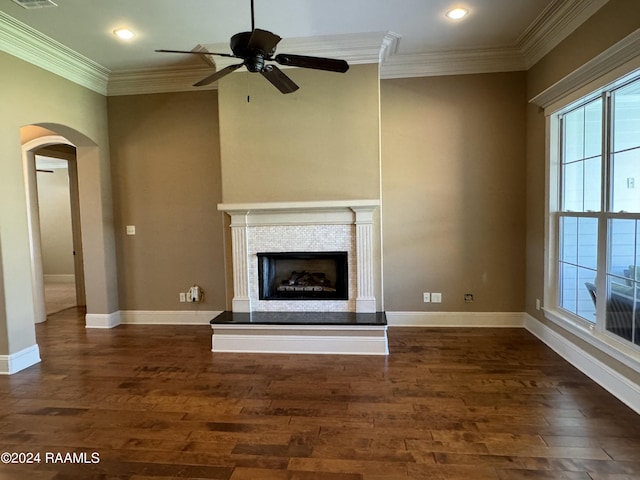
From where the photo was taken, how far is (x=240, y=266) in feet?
13.1

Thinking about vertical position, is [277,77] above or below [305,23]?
below

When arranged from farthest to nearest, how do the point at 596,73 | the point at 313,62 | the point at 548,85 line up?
the point at 548,85 < the point at 596,73 < the point at 313,62

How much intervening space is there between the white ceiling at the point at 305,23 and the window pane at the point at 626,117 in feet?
2.35

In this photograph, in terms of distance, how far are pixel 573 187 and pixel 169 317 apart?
15.4 ft

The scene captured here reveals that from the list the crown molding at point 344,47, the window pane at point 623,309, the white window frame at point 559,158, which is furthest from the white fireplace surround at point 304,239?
the window pane at point 623,309

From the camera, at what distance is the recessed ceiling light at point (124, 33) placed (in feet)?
11.3

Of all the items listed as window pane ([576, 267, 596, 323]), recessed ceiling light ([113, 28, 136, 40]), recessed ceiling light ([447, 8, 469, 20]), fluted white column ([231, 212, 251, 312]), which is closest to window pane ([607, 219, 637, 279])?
window pane ([576, 267, 596, 323])

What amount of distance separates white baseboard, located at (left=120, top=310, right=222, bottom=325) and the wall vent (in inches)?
131

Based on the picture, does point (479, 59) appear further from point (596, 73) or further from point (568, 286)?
point (568, 286)

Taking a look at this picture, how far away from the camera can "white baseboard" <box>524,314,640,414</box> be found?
251 cm

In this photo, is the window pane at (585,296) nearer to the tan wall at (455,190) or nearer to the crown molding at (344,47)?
the tan wall at (455,190)

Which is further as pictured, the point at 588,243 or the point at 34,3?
the point at 588,243

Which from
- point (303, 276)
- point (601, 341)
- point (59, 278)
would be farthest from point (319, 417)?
point (59, 278)

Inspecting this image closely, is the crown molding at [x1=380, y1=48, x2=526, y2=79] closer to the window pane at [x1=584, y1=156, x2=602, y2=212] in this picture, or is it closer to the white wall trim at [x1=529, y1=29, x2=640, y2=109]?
the white wall trim at [x1=529, y1=29, x2=640, y2=109]
